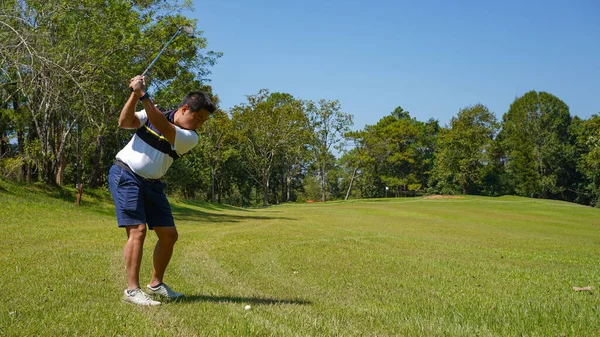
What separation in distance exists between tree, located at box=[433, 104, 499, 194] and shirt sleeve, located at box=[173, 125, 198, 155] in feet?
224

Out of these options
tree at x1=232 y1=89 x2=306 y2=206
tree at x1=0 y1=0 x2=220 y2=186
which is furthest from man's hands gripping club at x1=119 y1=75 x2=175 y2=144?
tree at x1=232 y1=89 x2=306 y2=206

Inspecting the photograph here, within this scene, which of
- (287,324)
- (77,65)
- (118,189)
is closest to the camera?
(287,324)

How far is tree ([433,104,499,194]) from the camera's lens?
229 ft

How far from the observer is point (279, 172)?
7288 centimetres

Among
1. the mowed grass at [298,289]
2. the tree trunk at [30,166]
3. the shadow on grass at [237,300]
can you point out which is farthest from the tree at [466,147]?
the shadow on grass at [237,300]

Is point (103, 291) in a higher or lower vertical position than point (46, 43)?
lower

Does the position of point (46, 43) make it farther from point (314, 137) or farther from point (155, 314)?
point (314, 137)

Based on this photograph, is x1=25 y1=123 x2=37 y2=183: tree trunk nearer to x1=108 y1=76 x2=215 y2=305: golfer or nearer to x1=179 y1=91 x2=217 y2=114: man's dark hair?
x1=108 y1=76 x2=215 y2=305: golfer

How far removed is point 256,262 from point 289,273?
127 centimetres

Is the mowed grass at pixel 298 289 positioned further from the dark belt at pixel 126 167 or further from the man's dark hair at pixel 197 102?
the man's dark hair at pixel 197 102

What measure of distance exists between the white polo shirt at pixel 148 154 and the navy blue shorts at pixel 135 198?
0.10 m

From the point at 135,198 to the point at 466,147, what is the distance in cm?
6984

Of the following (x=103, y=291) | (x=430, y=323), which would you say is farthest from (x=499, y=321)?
(x=103, y=291)

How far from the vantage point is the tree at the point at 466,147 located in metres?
69.9
